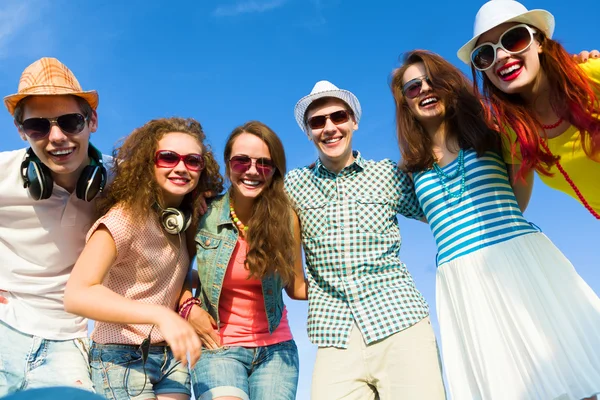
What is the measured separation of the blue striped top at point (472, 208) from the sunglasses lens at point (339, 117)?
1131mm

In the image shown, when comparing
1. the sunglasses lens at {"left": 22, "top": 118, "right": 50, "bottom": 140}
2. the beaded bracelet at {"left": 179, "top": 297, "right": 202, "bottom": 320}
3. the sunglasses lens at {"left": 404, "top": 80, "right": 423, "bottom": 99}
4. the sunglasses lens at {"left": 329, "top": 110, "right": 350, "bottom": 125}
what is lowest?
the beaded bracelet at {"left": 179, "top": 297, "right": 202, "bottom": 320}

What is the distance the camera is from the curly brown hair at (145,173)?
507cm

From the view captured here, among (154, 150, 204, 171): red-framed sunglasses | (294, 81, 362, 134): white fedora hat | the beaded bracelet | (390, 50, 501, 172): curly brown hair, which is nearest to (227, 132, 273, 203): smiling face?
(154, 150, 204, 171): red-framed sunglasses

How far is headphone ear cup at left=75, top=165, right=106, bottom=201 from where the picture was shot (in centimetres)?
502

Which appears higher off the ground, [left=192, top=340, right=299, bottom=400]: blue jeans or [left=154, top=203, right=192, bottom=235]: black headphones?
[left=154, top=203, right=192, bottom=235]: black headphones

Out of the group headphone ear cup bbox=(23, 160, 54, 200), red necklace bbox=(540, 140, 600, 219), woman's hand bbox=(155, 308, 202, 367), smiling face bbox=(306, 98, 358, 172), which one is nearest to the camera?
woman's hand bbox=(155, 308, 202, 367)

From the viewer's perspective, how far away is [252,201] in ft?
19.0

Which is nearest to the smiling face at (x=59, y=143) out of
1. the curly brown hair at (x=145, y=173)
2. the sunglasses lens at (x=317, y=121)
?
the curly brown hair at (x=145, y=173)

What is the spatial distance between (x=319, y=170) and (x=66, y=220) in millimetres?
2605

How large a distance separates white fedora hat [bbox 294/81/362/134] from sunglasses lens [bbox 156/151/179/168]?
153 cm

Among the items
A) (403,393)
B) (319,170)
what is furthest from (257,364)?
(319,170)

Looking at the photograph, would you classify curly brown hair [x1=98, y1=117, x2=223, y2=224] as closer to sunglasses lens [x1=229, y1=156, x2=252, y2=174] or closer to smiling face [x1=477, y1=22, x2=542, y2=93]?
sunglasses lens [x1=229, y1=156, x2=252, y2=174]

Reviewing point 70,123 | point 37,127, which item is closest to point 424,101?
point 70,123

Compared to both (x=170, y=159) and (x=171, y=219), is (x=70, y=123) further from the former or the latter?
(x=171, y=219)
